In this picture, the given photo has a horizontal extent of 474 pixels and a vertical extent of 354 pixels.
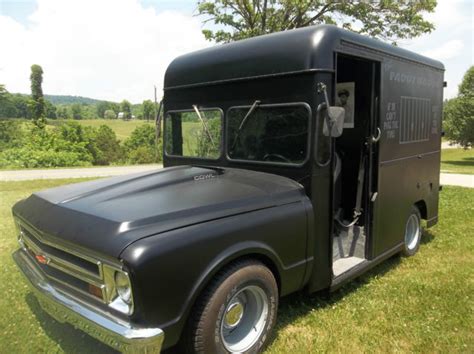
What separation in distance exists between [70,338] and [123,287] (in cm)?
140

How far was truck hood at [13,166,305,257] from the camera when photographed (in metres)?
2.58

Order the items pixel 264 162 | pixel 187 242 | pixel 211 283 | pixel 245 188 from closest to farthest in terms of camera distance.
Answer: pixel 187 242 < pixel 211 283 < pixel 245 188 < pixel 264 162

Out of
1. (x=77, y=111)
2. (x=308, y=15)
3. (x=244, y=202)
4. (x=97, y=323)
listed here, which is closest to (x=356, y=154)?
(x=244, y=202)

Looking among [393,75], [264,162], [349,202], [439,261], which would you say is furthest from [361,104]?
[439,261]

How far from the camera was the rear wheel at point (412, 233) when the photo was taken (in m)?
5.48

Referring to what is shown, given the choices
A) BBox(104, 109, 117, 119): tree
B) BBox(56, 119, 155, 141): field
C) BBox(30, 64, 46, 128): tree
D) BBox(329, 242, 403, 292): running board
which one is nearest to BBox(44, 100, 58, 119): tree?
BBox(30, 64, 46, 128): tree

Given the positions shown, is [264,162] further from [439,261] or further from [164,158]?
[439,261]

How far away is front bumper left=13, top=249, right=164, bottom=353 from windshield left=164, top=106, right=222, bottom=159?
1.99 m

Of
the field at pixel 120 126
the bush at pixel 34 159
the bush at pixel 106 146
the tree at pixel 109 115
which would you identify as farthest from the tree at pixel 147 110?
the bush at pixel 34 159

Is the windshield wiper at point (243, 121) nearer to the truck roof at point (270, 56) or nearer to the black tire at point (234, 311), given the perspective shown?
the truck roof at point (270, 56)

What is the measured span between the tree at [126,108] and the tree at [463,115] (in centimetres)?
6418

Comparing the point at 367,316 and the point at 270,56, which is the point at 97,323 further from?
the point at 270,56

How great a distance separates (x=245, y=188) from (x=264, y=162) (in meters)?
0.57

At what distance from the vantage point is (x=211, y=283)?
2.78 meters
